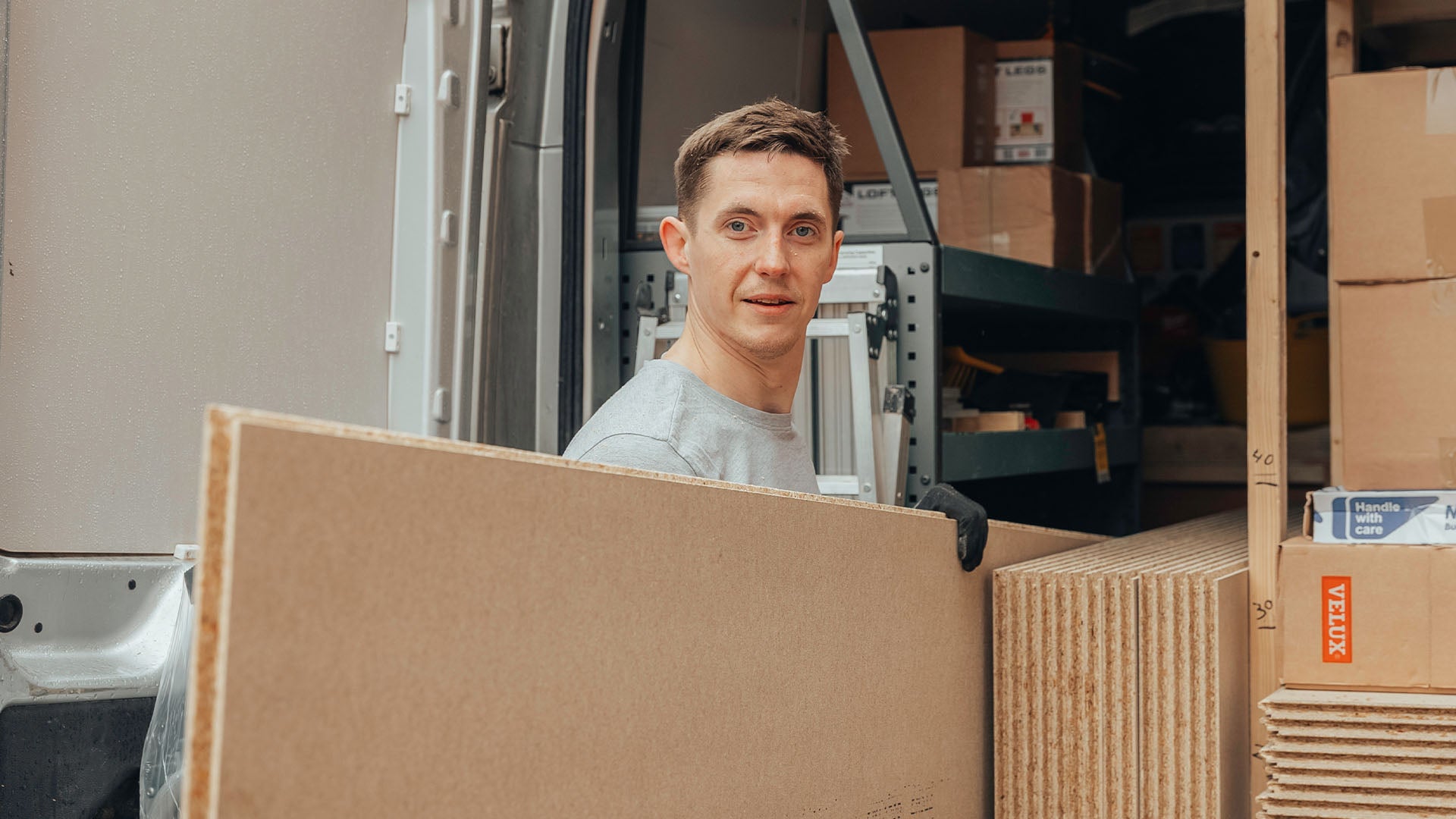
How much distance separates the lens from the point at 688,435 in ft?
6.66

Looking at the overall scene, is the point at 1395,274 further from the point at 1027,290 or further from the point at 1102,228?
the point at 1102,228

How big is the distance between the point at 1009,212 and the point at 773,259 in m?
1.77

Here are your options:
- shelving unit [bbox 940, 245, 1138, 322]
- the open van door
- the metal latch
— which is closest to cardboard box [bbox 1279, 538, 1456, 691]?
shelving unit [bbox 940, 245, 1138, 322]

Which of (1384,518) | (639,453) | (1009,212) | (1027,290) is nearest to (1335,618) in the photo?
(1384,518)

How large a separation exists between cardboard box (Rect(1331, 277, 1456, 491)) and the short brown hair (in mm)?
946

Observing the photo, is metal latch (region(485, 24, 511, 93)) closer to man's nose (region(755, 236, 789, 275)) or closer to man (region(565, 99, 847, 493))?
man (region(565, 99, 847, 493))

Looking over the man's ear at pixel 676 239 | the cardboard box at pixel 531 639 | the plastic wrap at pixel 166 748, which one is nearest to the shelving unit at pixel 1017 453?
the man's ear at pixel 676 239

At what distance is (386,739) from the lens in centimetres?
106

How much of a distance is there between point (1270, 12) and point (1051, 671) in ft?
3.68

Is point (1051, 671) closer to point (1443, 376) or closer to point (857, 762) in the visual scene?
point (857, 762)

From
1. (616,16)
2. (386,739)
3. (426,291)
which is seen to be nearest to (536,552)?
(386,739)

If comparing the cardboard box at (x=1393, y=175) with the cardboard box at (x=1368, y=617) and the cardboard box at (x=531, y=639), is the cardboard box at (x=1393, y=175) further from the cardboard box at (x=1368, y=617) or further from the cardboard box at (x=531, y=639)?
the cardboard box at (x=531, y=639)

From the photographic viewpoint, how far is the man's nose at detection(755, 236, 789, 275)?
6.93 ft

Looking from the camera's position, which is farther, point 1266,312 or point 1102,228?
point 1102,228
